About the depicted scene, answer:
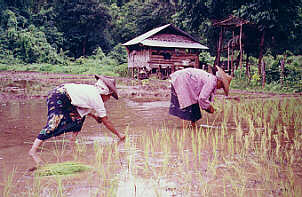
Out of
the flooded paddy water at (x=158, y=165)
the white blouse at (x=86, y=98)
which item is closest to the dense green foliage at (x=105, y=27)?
the flooded paddy water at (x=158, y=165)

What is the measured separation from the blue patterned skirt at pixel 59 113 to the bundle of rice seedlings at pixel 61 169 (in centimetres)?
60

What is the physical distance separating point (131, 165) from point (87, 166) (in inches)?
16.7

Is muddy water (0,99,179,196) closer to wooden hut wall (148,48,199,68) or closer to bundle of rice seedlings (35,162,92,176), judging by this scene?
bundle of rice seedlings (35,162,92,176)

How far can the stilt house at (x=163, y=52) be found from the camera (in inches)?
821

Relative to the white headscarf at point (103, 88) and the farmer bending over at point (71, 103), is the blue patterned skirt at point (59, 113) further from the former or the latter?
the white headscarf at point (103, 88)

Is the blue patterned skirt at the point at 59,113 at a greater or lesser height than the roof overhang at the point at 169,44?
lesser

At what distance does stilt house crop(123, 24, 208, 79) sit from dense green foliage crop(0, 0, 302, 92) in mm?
983

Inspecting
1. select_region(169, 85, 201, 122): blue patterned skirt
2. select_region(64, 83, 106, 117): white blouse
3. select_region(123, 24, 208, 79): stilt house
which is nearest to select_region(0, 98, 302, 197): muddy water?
select_region(169, 85, 201, 122): blue patterned skirt

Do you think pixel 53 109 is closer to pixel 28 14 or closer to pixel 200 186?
pixel 200 186

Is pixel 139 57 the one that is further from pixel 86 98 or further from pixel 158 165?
pixel 158 165

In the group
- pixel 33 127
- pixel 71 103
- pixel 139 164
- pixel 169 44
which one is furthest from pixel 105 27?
pixel 139 164

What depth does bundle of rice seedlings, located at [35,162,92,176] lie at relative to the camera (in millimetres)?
2746

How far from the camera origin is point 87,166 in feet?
9.62

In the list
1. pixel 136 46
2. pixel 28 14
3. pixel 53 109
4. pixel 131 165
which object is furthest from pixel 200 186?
pixel 28 14
